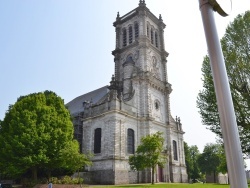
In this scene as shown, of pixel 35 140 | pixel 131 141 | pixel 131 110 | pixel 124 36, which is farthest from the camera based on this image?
pixel 124 36

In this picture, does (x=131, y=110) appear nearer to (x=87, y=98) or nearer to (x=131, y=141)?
(x=131, y=141)

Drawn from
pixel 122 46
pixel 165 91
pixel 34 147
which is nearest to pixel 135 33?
pixel 122 46

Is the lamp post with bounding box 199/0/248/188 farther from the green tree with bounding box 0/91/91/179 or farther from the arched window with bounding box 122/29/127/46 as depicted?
Result: the arched window with bounding box 122/29/127/46

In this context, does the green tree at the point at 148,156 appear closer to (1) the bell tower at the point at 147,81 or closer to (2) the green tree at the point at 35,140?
(2) the green tree at the point at 35,140

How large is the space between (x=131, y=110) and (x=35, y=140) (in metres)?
13.4

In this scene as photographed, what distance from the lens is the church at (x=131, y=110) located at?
2861 cm

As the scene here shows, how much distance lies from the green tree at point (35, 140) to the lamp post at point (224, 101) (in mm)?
21945

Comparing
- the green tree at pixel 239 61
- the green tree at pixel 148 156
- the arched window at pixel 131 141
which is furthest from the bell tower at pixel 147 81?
the green tree at pixel 239 61

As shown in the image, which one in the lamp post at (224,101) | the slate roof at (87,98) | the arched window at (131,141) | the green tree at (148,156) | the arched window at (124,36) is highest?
the arched window at (124,36)

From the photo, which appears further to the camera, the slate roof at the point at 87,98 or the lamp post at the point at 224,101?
the slate roof at the point at 87,98

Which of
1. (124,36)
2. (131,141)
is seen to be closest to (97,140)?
(131,141)

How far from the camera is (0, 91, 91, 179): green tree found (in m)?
22.4

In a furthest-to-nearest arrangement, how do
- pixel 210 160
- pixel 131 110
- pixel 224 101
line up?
pixel 210 160, pixel 131 110, pixel 224 101

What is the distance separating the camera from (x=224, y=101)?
1.55 metres
